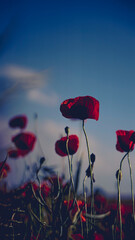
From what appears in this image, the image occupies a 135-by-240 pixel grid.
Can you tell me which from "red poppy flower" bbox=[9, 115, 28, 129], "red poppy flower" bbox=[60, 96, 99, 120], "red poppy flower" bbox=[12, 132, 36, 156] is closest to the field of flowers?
"red poppy flower" bbox=[60, 96, 99, 120]

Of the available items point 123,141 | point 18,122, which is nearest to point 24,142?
point 18,122

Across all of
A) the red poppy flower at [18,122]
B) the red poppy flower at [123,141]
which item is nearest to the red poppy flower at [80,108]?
the red poppy flower at [123,141]

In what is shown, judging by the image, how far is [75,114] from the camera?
0.74 m

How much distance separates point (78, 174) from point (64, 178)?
0.49ft

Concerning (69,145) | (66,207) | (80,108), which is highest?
(80,108)

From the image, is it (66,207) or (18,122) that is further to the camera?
(18,122)

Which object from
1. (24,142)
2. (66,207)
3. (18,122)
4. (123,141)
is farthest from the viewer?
(18,122)

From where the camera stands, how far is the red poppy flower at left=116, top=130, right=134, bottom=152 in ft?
2.36

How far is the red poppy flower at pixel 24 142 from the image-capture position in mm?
1273

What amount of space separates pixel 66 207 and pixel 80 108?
0.28 meters

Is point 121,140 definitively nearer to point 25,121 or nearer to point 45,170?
point 45,170

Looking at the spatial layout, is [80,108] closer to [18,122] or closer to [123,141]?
[123,141]

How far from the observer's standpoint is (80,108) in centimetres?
74

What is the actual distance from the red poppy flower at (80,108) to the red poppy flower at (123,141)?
0.33 ft
